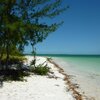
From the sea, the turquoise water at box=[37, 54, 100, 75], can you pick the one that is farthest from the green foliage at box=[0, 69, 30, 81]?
the turquoise water at box=[37, 54, 100, 75]

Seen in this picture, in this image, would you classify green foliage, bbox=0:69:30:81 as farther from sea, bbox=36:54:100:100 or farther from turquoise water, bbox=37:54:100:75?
turquoise water, bbox=37:54:100:75

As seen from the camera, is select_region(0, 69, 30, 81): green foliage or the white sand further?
select_region(0, 69, 30, 81): green foliage

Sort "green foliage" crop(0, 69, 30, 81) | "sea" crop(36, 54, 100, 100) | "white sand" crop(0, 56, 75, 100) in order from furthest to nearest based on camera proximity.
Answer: "green foliage" crop(0, 69, 30, 81)
"sea" crop(36, 54, 100, 100)
"white sand" crop(0, 56, 75, 100)

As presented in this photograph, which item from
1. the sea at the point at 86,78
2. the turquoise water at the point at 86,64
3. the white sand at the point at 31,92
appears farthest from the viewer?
the turquoise water at the point at 86,64

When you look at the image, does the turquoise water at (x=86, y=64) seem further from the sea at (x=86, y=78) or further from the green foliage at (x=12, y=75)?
the green foliage at (x=12, y=75)

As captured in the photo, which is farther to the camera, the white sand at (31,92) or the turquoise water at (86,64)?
the turquoise water at (86,64)

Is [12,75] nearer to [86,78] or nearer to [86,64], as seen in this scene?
[86,78]

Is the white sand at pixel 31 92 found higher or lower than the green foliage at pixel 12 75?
lower

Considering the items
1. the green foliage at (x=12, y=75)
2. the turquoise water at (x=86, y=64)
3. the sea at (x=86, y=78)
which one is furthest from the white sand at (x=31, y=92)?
the turquoise water at (x=86, y=64)

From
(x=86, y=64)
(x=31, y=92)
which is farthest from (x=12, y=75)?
(x=86, y=64)

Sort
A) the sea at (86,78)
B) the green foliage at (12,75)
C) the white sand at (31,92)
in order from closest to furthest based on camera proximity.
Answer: the white sand at (31,92), the sea at (86,78), the green foliage at (12,75)

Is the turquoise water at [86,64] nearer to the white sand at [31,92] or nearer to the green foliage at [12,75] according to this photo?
the green foliage at [12,75]

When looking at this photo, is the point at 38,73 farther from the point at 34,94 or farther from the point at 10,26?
the point at 34,94

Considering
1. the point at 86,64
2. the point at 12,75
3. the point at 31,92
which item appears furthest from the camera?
the point at 86,64
